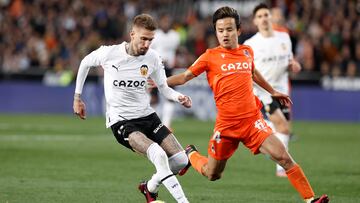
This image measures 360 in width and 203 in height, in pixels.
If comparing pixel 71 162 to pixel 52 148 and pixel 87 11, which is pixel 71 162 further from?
pixel 87 11

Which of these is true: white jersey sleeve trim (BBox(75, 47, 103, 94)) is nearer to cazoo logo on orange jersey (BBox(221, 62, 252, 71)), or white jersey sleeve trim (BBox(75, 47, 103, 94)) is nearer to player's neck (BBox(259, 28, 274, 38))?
cazoo logo on orange jersey (BBox(221, 62, 252, 71))

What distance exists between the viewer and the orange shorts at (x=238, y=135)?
955 centimetres

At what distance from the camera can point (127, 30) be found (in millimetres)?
29828

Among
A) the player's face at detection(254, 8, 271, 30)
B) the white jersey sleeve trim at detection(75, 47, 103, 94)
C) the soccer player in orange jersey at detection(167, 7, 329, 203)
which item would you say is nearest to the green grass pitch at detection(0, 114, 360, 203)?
the soccer player in orange jersey at detection(167, 7, 329, 203)

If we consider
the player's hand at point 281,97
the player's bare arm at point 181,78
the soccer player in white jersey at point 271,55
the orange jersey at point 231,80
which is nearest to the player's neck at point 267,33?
the soccer player in white jersey at point 271,55

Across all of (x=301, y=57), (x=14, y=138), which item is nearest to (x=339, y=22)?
(x=301, y=57)

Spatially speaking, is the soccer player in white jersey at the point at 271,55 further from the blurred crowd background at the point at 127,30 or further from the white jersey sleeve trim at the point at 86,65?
the blurred crowd background at the point at 127,30

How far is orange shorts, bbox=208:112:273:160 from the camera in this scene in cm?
955

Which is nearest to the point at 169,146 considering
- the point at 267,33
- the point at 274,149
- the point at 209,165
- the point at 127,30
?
the point at 209,165

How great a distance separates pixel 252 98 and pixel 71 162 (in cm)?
573

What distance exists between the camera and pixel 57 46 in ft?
96.9

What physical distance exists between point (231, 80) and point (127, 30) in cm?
2037

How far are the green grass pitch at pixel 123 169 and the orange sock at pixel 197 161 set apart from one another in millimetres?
493

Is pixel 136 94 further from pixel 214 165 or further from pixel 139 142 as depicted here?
pixel 214 165
